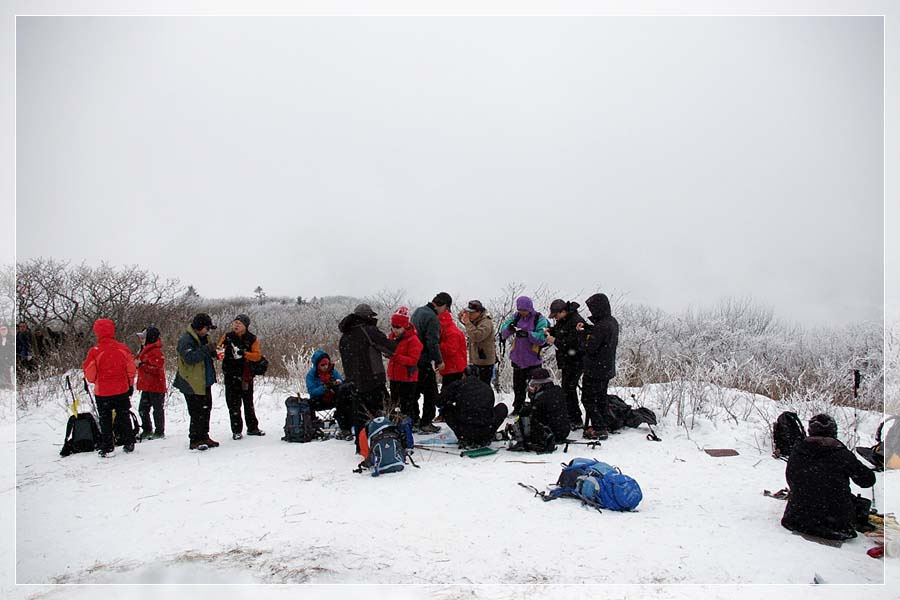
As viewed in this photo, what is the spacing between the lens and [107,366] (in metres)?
6.92

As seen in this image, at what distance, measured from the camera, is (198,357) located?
711 cm

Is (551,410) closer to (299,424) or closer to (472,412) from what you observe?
(472,412)

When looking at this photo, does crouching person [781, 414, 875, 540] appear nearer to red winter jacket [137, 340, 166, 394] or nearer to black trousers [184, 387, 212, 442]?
black trousers [184, 387, 212, 442]

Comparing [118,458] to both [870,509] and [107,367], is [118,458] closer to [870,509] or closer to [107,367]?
[107,367]

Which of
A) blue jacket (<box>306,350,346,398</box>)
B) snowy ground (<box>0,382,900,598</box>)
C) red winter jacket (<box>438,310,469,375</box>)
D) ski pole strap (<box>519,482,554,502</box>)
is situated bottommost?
snowy ground (<box>0,382,900,598</box>)

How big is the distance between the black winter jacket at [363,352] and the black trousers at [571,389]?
263 centimetres

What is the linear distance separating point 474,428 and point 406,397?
135cm

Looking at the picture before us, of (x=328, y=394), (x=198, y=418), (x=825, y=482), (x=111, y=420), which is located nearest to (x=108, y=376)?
(x=111, y=420)

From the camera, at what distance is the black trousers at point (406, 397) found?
7.66 m

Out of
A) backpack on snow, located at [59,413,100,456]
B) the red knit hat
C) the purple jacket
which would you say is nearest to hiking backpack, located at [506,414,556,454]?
the purple jacket

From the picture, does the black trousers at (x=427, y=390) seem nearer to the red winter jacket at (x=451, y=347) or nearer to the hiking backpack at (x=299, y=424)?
the red winter jacket at (x=451, y=347)

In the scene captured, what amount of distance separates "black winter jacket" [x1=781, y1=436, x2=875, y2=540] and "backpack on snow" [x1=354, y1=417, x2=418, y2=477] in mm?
3866

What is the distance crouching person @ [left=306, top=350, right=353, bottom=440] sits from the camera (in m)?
7.62

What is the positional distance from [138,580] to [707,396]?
822 centimetres
